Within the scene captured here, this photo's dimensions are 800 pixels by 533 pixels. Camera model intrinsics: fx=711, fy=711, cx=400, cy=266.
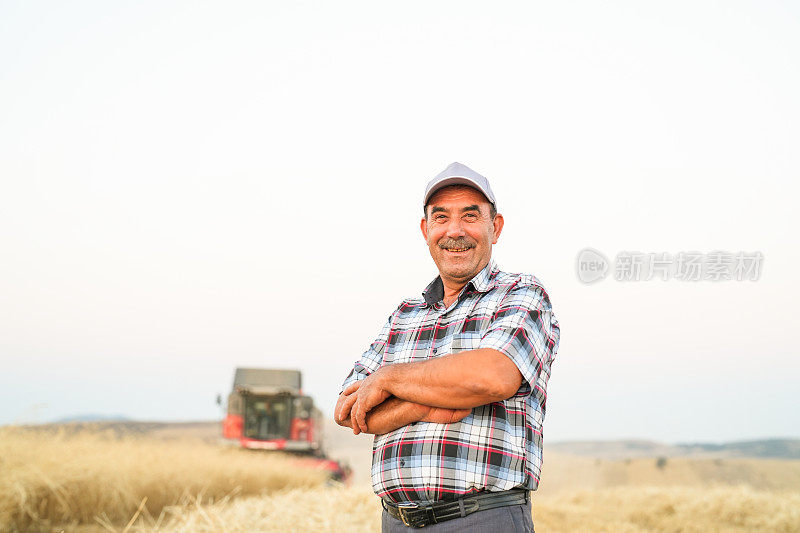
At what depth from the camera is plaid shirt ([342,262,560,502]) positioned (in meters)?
2.24

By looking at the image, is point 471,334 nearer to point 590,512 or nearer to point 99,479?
point 590,512

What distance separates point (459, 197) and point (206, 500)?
7.41 metres

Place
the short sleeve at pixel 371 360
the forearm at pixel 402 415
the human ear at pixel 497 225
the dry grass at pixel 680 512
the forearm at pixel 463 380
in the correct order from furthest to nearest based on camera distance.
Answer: the dry grass at pixel 680 512, the short sleeve at pixel 371 360, the human ear at pixel 497 225, the forearm at pixel 402 415, the forearm at pixel 463 380

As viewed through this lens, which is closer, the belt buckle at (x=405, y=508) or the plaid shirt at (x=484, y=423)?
the plaid shirt at (x=484, y=423)

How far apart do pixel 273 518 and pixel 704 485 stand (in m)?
5.97

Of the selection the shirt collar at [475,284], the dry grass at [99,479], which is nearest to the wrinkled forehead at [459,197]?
the shirt collar at [475,284]

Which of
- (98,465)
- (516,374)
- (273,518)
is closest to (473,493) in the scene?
(516,374)

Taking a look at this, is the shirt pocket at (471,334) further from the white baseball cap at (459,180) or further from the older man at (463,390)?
the white baseball cap at (459,180)

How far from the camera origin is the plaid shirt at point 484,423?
224 centimetres

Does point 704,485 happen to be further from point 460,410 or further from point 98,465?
point 460,410

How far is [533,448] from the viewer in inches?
91.2

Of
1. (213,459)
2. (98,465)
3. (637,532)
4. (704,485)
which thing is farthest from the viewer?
(213,459)

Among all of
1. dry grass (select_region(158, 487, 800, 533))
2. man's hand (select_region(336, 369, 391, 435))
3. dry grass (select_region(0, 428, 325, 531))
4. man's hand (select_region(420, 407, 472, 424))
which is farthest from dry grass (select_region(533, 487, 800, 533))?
man's hand (select_region(420, 407, 472, 424))

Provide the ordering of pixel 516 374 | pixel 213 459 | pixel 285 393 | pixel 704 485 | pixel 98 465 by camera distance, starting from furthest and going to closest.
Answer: pixel 285 393 < pixel 213 459 < pixel 704 485 < pixel 98 465 < pixel 516 374
